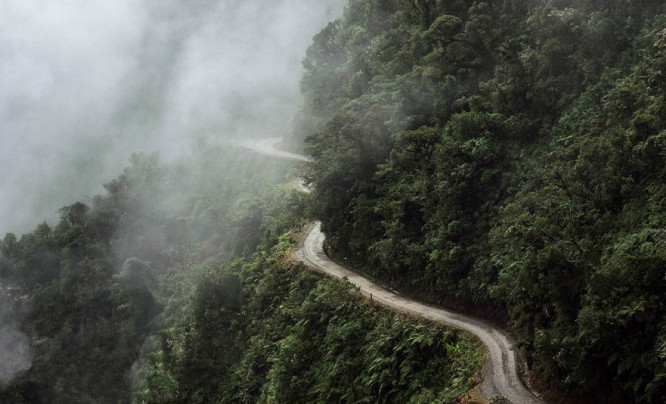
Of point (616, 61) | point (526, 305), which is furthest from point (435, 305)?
point (616, 61)

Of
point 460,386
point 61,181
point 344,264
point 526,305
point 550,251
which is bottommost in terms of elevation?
point 460,386

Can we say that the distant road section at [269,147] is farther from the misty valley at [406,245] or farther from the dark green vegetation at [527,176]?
the dark green vegetation at [527,176]

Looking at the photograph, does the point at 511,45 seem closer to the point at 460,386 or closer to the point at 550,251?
the point at 550,251

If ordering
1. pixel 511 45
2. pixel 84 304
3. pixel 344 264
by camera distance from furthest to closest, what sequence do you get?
pixel 84 304 → pixel 344 264 → pixel 511 45

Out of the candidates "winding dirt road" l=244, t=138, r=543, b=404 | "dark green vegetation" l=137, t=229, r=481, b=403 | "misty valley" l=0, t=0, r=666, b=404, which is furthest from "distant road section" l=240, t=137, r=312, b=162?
"winding dirt road" l=244, t=138, r=543, b=404

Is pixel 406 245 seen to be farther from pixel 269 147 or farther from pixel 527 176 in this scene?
pixel 269 147

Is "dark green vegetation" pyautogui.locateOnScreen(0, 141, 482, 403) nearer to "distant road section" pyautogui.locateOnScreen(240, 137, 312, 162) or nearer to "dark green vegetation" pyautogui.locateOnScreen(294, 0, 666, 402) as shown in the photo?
"distant road section" pyautogui.locateOnScreen(240, 137, 312, 162)

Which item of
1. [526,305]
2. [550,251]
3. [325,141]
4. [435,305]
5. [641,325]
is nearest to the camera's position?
[641,325]
